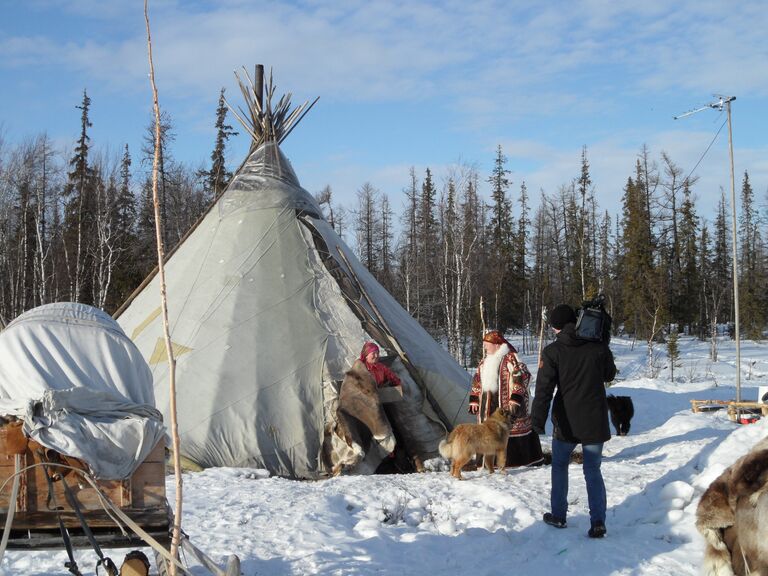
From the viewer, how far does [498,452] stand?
22.2ft

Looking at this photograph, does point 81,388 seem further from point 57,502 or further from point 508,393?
point 508,393

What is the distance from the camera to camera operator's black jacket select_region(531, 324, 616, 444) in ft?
16.6

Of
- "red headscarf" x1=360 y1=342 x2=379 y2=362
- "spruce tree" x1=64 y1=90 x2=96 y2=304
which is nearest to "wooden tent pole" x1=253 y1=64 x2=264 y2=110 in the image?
"red headscarf" x1=360 y1=342 x2=379 y2=362

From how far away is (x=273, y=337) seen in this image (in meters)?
7.98

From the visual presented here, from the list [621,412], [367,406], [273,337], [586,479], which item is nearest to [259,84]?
[273,337]

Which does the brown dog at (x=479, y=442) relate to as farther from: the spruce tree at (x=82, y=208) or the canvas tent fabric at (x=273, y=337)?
the spruce tree at (x=82, y=208)

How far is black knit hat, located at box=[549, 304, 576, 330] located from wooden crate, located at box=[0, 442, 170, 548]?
3249 mm

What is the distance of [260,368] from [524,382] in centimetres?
283

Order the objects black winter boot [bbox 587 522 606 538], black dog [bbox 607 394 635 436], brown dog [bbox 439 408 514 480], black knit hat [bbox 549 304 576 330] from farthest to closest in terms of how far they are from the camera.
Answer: black dog [bbox 607 394 635 436], brown dog [bbox 439 408 514 480], black knit hat [bbox 549 304 576 330], black winter boot [bbox 587 522 606 538]

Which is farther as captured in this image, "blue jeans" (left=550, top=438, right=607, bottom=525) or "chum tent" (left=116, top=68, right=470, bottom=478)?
"chum tent" (left=116, top=68, right=470, bottom=478)

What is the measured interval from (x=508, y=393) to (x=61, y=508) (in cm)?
480

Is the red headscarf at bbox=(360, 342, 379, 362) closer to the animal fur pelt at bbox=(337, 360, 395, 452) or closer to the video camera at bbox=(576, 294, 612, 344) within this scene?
the animal fur pelt at bbox=(337, 360, 395, 452)

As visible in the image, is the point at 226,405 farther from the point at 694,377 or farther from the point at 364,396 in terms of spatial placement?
the point at 694,377

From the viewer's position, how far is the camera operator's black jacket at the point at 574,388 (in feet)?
16.6
